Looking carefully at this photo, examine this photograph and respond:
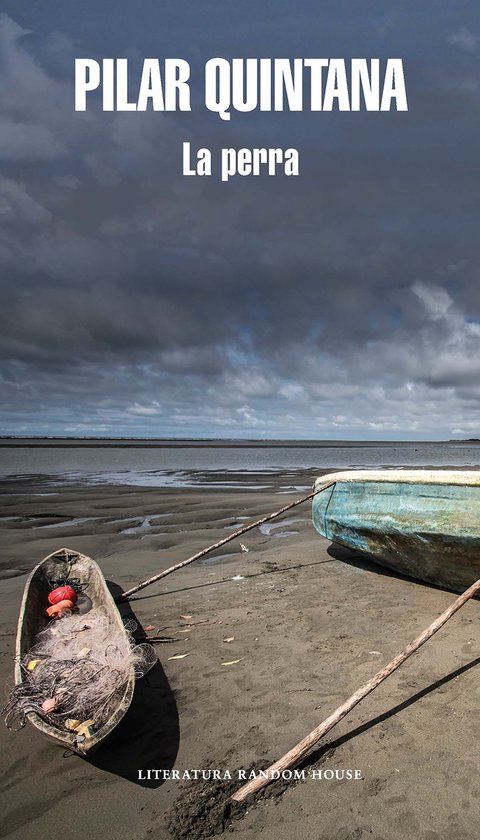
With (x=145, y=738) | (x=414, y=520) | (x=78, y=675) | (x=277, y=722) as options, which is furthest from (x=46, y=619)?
(x=414, y=520)

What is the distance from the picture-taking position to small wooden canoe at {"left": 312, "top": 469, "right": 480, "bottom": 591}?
4.86 meters

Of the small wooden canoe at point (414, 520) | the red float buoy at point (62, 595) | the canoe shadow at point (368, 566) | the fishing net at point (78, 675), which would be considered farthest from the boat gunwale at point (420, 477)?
the red float buoy at point (62, 595)

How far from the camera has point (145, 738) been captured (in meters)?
3.07

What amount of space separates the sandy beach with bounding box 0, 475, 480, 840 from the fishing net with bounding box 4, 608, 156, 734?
29cm

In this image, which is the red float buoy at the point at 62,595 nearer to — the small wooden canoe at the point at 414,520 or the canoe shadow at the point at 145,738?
the canoe shadow at the point at 145,738

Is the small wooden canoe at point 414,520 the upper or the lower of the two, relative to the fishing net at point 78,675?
upper

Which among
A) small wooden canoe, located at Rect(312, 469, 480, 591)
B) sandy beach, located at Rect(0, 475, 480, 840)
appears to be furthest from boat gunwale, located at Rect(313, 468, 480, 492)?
sandy beach, located at Rect(0, 475, 480, 840)

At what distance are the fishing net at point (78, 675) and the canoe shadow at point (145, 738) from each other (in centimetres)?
23

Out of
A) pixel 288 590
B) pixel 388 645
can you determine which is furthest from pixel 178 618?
pixel 388 645

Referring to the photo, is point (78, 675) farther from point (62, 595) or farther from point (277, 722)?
point (62, 595)

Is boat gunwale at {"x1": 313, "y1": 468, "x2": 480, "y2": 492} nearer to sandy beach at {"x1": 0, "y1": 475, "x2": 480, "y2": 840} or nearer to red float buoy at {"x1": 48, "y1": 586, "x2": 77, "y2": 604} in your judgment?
sandy beach at {"x1": 0, "y1": 475, "x2": 480, "y2": 840}

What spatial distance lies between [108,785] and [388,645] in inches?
101

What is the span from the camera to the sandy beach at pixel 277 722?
2412mm

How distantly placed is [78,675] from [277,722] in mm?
1411
